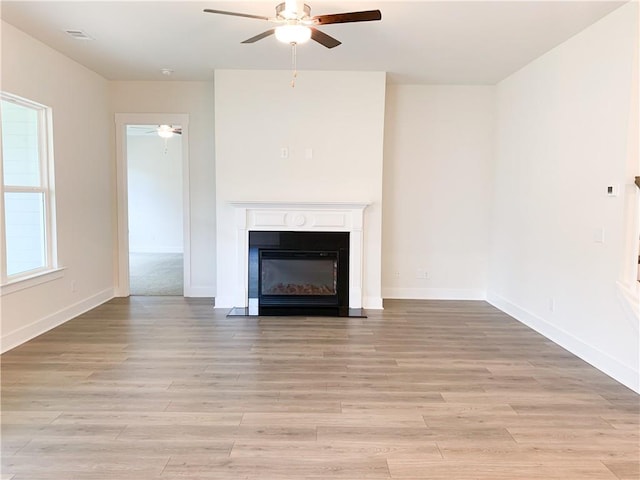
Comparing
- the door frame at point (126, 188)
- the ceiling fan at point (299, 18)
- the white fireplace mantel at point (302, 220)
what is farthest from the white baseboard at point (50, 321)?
the ceiling fan at point (299, 18)

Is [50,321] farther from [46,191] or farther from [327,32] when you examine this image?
[327,32]

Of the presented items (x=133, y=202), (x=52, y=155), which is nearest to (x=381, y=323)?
(x=52, y=155)

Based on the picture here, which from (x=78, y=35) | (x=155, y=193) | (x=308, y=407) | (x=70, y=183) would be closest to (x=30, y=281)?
(x=70, y=183)

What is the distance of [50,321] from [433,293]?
4.34 m

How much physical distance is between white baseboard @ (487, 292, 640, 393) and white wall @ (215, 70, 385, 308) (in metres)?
1.60

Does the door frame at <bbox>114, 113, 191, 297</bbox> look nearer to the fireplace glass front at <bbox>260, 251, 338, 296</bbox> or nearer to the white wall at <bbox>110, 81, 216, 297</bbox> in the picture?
the white wall at <bbox>110, 81, 216, 297</bbox>

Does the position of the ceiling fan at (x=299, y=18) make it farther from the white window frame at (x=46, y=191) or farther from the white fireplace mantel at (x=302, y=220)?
the white window frame at (x=46, y=191)

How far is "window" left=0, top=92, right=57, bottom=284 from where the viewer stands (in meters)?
3.51

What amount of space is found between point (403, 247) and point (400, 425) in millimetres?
3191

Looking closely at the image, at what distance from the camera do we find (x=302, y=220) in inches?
181

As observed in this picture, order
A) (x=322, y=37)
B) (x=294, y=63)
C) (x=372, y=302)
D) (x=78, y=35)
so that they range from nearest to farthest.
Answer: (x=322, y=37) → (x=78, y=35) → (x=294, y=63) → (x=372, y=302)

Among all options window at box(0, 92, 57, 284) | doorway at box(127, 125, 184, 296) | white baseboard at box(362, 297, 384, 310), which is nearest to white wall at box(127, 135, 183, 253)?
doorway at box(127, 125, 184, 296)

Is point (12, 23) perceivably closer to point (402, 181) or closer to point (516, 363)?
point (402, 181)

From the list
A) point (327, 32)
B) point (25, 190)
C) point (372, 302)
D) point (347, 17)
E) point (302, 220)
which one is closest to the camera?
point (347, 17)
